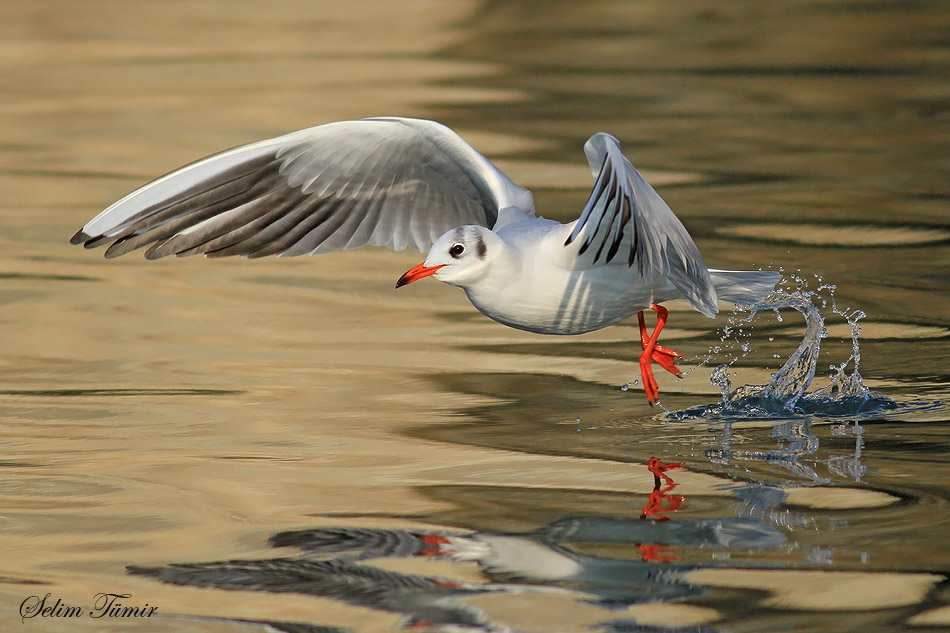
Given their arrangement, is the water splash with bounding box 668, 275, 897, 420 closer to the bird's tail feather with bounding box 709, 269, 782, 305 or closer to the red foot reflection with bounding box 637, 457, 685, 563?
the bird's tail feather with bounding box 709, 269, 782, 305

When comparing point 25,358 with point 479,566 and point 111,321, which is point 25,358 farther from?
point 479,566

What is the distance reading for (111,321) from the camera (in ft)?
30.3

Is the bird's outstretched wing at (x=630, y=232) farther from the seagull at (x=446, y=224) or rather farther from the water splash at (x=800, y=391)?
the water splash at (x=800, y=391)

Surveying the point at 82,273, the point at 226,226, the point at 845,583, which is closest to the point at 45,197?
the point at 82,273

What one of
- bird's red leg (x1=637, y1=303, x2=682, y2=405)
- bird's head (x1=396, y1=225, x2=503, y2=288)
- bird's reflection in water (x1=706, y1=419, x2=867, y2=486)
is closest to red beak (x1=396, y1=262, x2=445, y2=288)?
bird's head (x1=396, y1=225, x2=503, y2=288)

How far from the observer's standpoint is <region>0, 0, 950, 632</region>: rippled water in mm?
5059

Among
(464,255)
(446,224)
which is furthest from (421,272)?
(446,224)

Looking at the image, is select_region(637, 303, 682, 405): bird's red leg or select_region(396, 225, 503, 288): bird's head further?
select_region(637, 303, 682, 405): bird's red leg

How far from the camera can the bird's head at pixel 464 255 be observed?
6500 mm

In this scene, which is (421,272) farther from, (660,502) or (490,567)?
(490,567)

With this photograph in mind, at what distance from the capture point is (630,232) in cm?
604

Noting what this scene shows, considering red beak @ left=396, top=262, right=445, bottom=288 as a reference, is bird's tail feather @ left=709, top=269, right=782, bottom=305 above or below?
below

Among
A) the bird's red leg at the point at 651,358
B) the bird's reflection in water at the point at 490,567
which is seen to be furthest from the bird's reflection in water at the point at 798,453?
the bird's reflection in water at the point at 490,567

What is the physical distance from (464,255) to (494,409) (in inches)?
42.1
